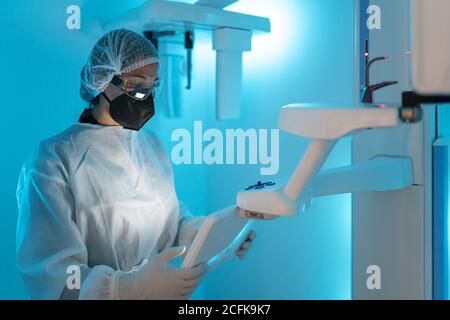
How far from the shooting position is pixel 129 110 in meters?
1.70

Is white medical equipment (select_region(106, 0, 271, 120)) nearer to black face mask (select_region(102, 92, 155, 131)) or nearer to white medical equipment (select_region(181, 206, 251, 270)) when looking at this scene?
black face mask (select_region(102, 92, 155, 131))

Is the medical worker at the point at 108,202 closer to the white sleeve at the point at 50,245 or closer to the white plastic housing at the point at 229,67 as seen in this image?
the white sleeve at the point at 50,245

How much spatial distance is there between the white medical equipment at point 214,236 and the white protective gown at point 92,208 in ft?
0.79

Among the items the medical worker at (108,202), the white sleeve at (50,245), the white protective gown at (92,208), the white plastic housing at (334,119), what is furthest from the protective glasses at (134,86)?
the white plastic housing at (334,119)

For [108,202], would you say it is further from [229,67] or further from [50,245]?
[229,67]

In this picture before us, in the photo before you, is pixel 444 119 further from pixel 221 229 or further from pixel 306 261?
pixel 306 261

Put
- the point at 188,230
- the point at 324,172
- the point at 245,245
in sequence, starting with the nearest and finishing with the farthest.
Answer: the point at 324,172
the point at 245,245
the point at 188,230

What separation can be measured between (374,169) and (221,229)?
0.39 meters

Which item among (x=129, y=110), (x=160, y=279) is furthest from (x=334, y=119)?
(x=129, y=110)

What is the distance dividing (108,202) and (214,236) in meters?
0.45

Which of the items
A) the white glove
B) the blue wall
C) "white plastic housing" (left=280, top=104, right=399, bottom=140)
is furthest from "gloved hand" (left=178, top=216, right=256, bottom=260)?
"white plastic housing" (left=280, top=104, right=399, bottom=140)

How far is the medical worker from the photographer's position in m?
1.49
